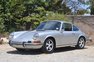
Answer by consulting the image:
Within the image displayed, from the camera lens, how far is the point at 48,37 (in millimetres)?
13586

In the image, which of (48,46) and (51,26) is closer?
(48,46)

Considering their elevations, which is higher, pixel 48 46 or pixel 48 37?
pixel 48 37

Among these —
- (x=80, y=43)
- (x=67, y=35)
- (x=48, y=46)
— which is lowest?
(x=80, y=43)

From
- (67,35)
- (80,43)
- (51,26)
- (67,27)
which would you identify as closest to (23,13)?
(80,43)

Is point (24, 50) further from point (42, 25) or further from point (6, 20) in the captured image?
point (6, 20)

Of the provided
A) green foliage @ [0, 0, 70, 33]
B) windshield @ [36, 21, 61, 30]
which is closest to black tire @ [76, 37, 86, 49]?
windshield @ [36, 21, 61, 30]

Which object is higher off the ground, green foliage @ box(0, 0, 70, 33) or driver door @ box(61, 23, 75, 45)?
green foliage @ box(0, 0, 70, 33)

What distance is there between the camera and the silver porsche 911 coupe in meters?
13.2

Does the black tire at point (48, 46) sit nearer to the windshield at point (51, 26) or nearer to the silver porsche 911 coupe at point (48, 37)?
the silver porsche 911 coupe at point (48, 37)

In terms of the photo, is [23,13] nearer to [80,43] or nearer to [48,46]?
[80,43]

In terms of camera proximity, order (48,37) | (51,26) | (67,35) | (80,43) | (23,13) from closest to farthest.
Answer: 1. (48,37)
2. (51,26)
3. (67,35)
4. (80,43)
5. (23,13)

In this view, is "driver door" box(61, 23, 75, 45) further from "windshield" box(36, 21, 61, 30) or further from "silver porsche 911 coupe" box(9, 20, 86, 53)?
"windshield" box(36, 21, 61, 30)

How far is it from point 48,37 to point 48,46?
398 mm

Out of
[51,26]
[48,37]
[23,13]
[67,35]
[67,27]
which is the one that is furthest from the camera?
[23,13]
